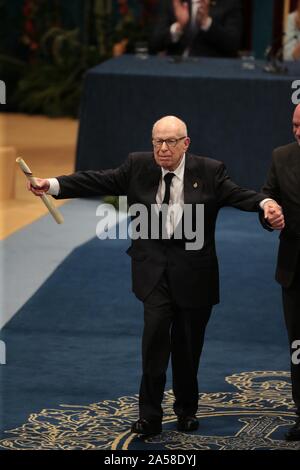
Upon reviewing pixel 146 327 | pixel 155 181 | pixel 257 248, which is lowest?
pixel 257 248

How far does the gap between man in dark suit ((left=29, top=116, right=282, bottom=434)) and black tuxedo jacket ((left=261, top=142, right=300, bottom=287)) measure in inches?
5.4

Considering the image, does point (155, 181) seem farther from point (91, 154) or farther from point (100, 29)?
point (100, 29)

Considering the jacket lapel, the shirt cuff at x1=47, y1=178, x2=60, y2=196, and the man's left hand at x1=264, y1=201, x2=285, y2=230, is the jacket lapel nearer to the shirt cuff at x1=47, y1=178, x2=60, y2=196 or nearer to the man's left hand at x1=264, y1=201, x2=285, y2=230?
the man's left hand at x1=264, y1=201, x2=285, y2=230

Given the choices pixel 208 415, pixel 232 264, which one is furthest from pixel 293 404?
pixel 232 264

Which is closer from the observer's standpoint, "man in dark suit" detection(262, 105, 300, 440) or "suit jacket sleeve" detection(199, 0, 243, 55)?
"man in dark suit" detection(262, 105, 300, 440)

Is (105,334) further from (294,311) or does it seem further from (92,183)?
(294,311)

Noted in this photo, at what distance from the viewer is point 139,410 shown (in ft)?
20.7

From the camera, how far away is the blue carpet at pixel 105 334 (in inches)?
279

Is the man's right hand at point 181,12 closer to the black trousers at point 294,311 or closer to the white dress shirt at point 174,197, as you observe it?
the white dress shirt at point 174,197

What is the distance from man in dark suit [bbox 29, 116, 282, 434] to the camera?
6219mm

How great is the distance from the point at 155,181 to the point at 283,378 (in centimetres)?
167

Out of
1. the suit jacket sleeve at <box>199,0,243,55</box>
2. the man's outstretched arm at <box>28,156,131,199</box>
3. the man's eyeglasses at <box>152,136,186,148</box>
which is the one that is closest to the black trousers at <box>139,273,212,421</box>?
the man's outstretched arm at <box>28,156,131,199</box>

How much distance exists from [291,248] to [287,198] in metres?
0.23

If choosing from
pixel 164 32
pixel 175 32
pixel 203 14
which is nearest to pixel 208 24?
pixel 203 14
